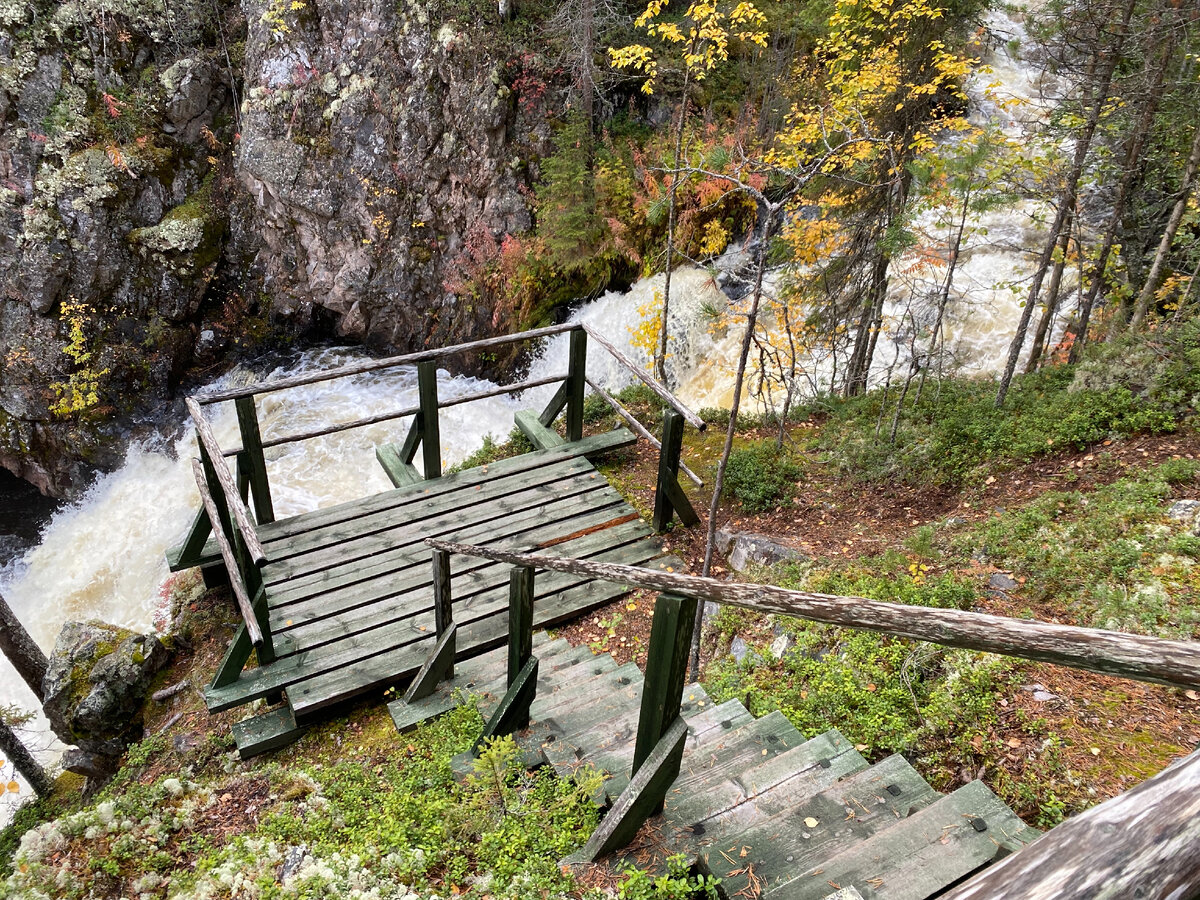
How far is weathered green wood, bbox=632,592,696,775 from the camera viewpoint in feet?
7.54

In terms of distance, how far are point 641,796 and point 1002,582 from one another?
12.0ft

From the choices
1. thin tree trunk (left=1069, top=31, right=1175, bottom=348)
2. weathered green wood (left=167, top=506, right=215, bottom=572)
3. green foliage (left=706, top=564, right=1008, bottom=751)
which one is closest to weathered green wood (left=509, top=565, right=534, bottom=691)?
green foliage (left=706, top=564, right=1008, bottom=751)

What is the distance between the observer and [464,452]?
12.6m

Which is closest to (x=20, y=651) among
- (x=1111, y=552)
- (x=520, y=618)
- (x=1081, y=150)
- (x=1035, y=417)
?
(x=520, y=618)

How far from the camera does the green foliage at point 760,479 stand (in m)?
6.93

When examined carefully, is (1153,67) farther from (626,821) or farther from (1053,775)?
(626,821)

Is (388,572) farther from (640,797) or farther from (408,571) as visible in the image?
(640,797)

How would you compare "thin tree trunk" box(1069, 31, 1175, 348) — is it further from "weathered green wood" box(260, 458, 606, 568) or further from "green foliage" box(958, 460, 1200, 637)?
"weathered green wood" box(260, 458, 606, 568)

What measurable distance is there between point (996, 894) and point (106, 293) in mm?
16821

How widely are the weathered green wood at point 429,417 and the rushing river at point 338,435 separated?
18.0 ft

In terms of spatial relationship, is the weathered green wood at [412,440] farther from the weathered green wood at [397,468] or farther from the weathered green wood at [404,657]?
the weathered green wood at [404,657]

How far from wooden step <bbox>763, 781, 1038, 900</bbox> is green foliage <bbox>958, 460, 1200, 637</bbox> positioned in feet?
7.64

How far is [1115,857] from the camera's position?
1019 millimetres

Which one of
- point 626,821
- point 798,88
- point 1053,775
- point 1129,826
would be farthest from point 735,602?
point 798,88
